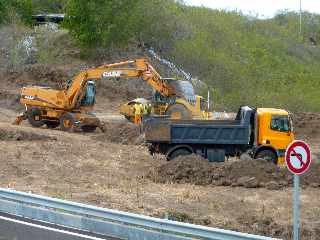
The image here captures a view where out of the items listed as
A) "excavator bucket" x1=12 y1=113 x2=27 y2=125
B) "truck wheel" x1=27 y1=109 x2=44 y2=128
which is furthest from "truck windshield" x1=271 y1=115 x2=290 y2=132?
"excavator bucket" x1=12 y1=113 x2=27 y2=125

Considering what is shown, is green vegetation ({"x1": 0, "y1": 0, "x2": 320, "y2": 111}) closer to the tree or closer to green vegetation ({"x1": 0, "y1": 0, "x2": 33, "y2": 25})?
the tree

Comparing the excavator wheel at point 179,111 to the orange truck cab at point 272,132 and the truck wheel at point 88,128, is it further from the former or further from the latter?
the orange truck cab at point 272,132

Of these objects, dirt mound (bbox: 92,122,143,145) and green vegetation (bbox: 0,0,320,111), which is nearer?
dirt mound (bbox: 92,122,143,145)

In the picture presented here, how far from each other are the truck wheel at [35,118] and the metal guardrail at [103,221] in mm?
21912

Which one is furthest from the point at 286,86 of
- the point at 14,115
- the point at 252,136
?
the point at 252,136

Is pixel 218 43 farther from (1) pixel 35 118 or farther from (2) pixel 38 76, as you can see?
(1) pixel 35 118

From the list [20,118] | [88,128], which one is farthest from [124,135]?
[20,118]

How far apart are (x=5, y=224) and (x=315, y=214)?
314 inches

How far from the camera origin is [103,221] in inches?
492

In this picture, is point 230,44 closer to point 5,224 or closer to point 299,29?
point 299,29

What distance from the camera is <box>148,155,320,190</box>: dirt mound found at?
21453 millimetres

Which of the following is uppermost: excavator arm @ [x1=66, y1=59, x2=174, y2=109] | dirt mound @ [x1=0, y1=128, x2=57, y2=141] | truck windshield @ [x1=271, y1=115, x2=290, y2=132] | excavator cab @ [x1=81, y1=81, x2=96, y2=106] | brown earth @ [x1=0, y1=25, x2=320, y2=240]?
excavator arm @ [x1=66, y1=59, x2=174, y2=109]

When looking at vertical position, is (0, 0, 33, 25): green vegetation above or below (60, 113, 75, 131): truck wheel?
above

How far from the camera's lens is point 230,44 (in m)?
67.4
